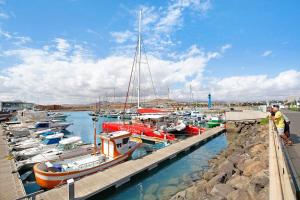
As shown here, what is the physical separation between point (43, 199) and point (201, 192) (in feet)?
Answer: 27.5

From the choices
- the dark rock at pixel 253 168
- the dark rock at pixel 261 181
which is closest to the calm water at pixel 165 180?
the dark rock at pixel 253 168

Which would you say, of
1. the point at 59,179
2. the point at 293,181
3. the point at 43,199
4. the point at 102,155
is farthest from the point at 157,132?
the point at 293,181

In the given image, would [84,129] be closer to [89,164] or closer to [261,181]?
[89,164]

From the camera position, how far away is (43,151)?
2148cm

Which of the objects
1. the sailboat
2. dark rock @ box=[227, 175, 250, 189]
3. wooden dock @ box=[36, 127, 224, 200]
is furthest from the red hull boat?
dark rock @ box=[227, 175, 250, 189]

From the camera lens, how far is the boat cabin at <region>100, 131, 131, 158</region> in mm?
17953

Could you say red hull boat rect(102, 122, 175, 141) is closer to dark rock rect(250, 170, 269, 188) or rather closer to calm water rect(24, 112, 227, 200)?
calm water rect(24, 112, 227, 200)

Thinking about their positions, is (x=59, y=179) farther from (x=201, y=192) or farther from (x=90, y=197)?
(x=201, y=192)

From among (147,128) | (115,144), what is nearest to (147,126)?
(147,128)

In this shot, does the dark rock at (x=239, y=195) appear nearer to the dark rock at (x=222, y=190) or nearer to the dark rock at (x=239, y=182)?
the dark rock at (x=222, y=190)

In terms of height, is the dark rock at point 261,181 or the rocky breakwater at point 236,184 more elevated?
the dark rock at point 261,181

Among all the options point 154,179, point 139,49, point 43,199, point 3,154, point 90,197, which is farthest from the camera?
point 139,49

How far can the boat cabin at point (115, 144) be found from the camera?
18.0 m

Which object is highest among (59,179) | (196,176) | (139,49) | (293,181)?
(139,49)
